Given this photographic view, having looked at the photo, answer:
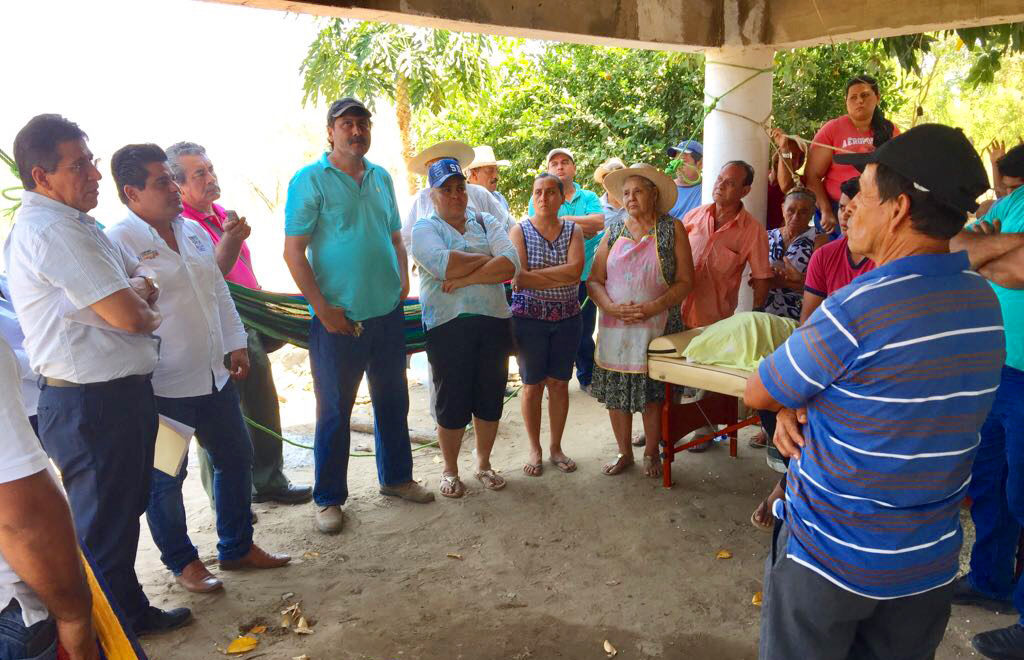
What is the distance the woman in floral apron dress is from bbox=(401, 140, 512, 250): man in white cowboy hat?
858 mm

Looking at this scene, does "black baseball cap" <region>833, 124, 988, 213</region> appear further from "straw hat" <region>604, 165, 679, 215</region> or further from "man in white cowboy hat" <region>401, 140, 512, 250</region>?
"man in white cowboy hat" <region>401, 140, 512, 250</region>

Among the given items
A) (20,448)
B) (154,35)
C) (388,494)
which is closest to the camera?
(20,448)

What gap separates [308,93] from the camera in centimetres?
959

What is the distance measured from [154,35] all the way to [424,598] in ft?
50.9

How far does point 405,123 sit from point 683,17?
6656mm

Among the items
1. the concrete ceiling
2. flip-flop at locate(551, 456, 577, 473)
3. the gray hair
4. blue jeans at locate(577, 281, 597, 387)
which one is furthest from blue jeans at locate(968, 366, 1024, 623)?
the gray hair

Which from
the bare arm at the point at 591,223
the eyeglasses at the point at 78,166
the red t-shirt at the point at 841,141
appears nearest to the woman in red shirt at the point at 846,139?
the red t-shirt at the point at 841,141

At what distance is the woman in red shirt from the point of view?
4891mm

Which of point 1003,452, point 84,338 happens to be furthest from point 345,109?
point 1003,452

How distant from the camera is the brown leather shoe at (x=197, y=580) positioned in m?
3.33

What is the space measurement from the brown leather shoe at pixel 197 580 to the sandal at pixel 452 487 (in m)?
1.36

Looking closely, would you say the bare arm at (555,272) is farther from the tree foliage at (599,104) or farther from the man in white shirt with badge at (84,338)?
the tree foliage at (599,104)

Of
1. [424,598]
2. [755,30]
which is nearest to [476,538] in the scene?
[424,598]

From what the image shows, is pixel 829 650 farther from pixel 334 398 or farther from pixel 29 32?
pixel 29 32
